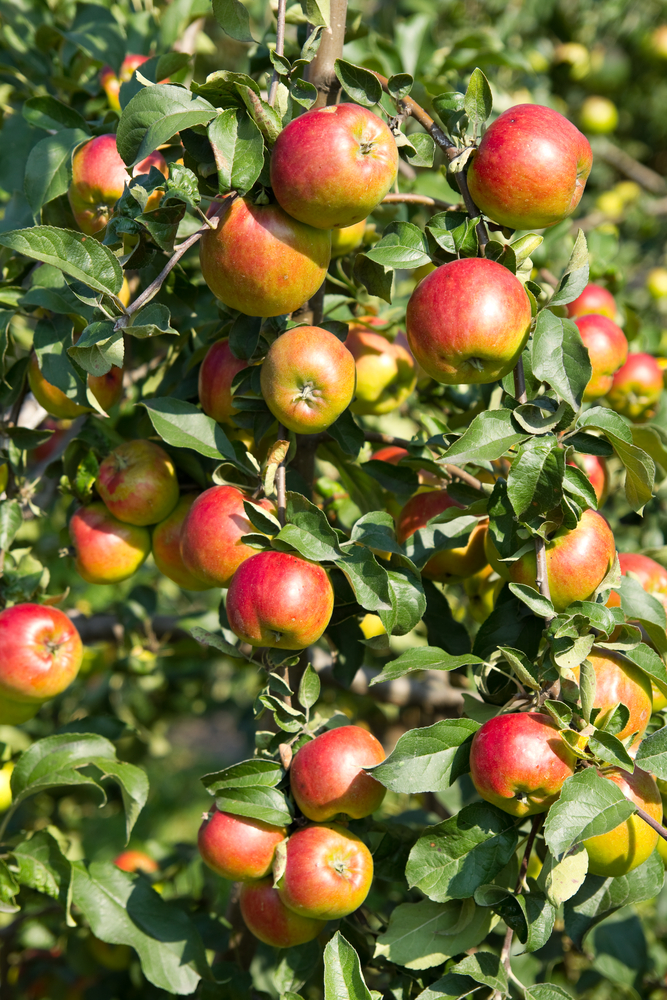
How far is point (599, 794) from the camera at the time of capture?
2.53ft

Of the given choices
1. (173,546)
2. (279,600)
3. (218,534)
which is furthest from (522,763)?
(173,546)

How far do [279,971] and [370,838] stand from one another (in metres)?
0.20

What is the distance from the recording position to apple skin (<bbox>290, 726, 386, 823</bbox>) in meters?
0.88

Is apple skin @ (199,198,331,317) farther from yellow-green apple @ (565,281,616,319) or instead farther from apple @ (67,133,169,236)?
yellow-green apple @ (565,281,616,319)

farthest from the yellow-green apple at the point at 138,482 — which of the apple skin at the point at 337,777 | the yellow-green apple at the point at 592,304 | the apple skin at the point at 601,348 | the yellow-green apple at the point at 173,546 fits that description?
the yellow-green apple at the point at 592,304

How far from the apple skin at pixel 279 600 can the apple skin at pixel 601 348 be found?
58 cm

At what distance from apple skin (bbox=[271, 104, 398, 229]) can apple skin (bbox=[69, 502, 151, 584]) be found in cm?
54

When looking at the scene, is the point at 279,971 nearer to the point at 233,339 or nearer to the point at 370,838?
the point at 370,838

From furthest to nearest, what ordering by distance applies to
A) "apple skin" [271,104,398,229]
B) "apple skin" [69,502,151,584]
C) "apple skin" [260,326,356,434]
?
1. "apple skin" [69,502,151,584]
2. "apple skin" [260,326,356,434]
3. "apple skin" [271,104,398,229]

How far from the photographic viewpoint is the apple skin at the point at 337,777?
34.7 inches

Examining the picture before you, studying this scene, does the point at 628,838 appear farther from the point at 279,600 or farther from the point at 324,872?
the point at 279,600

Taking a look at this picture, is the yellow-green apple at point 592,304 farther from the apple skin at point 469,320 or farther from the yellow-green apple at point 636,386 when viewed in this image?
the apple skin at point 469,320

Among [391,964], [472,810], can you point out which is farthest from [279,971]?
[472,810]

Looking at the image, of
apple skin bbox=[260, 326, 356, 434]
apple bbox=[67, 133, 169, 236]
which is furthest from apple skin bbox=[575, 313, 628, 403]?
apple bbox=[67, 133, 169, 236]
